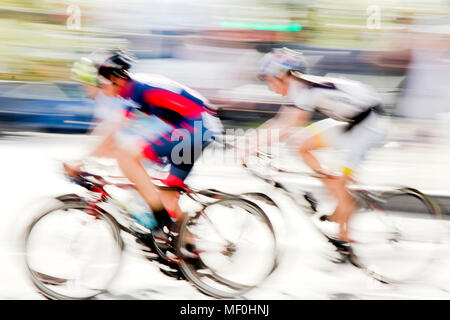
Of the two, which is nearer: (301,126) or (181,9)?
(301,126)

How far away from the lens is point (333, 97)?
12.1ft

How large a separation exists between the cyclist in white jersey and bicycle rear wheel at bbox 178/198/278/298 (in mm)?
445

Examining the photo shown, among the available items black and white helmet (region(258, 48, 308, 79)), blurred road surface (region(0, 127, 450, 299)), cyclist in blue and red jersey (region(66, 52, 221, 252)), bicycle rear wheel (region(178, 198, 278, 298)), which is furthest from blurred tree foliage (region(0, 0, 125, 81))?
bicycle rear wheel (region(178, 198, 278, 298))

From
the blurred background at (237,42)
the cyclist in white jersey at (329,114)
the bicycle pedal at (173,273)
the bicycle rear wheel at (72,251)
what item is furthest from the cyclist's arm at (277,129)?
the blurred background at (237,42)

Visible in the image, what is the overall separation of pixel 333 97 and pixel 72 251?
2.06 m

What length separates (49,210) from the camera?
10.6 feet

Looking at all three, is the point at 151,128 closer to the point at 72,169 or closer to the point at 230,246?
the point at 72,169

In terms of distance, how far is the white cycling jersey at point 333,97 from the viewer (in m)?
3.67

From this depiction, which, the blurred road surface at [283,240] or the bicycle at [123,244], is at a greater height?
the bicycle at [123,244]

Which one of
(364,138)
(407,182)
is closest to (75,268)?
(364,138)

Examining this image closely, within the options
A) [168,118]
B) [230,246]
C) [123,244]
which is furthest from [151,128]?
[230,246]

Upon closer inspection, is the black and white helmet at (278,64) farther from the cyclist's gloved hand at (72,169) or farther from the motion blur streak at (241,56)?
the motion blur streak at (241,56)

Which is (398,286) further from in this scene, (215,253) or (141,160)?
(141,160)
